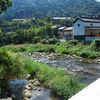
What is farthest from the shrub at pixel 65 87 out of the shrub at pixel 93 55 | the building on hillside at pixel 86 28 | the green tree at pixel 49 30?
the green tree at pixel 49 30

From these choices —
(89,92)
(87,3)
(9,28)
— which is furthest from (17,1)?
(89,92)

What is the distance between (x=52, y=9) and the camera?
133 m

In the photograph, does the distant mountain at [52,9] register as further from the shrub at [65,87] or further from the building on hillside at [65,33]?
the shrub at [65,87]

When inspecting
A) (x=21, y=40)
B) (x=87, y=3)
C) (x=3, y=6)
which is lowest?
(x=21, y=40)

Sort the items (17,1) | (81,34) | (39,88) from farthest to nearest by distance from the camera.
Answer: (17,1) < (81,34) < (39,88)

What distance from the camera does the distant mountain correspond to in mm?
110000

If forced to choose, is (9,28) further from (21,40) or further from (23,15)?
(23,15)

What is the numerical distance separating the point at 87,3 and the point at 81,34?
103m

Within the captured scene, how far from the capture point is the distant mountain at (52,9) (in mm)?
110000

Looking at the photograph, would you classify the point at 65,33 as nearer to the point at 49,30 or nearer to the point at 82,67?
the point at 49,30

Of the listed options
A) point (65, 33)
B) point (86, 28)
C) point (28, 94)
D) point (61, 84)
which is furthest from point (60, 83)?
point (65, 33)

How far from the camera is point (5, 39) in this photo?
144ft

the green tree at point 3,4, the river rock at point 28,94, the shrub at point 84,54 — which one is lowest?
the shrub at point 84,54

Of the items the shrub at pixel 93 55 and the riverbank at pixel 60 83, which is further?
the shrub at pixel 93 55
